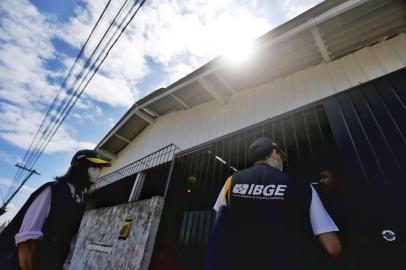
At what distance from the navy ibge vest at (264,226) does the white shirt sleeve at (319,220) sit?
0.14 feet

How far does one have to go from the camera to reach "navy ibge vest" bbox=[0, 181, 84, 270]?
152cm

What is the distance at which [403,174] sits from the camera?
1.94 m

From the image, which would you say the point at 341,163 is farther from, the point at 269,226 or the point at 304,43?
the point at 304,43

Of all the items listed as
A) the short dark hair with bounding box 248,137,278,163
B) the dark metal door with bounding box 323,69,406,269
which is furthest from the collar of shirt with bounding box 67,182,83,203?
the dark metal door with bounding box 323,69,406,269

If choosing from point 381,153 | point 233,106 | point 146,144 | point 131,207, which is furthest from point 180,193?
point 146,144

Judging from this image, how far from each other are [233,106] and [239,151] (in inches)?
58.3

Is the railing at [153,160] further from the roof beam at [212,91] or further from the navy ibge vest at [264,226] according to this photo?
the navy ibge vest at [264,226]

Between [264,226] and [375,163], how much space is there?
66.2 inches

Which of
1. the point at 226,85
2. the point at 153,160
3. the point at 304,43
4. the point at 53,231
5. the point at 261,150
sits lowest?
the point at 53,231

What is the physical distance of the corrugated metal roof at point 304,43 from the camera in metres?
3.01

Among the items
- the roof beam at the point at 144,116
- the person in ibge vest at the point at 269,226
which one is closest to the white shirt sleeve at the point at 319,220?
the person in ibge vest at the point at 269,226

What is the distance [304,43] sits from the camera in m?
3.64

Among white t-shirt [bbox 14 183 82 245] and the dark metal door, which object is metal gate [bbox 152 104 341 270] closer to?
the dark metal door

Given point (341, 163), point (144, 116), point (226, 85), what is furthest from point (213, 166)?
point (144, 116)
